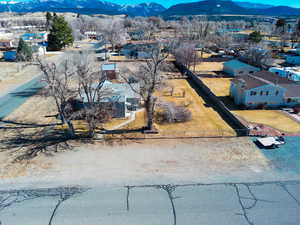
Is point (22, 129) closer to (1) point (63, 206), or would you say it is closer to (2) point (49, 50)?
(1) point (63, 206)

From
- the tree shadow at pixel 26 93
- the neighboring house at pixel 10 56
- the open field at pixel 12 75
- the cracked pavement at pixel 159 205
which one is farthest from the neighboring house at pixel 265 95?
the neighboring house at pixel 10 56

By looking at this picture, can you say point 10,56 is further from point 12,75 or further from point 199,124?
point 199,124

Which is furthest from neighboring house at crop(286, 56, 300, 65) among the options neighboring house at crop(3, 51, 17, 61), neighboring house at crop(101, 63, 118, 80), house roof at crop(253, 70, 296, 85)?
neighboring house at crop(3, 51, 17, 61)

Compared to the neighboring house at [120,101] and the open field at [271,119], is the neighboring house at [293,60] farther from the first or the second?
the neighboring house at [120,101]

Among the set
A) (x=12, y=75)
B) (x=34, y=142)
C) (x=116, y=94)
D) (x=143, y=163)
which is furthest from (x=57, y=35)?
(x=143, y=163)

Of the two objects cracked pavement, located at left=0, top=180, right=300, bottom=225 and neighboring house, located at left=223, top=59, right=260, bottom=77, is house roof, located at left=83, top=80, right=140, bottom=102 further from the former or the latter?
neighboring house, located at left=223, top=59, right=260, bottom=77
